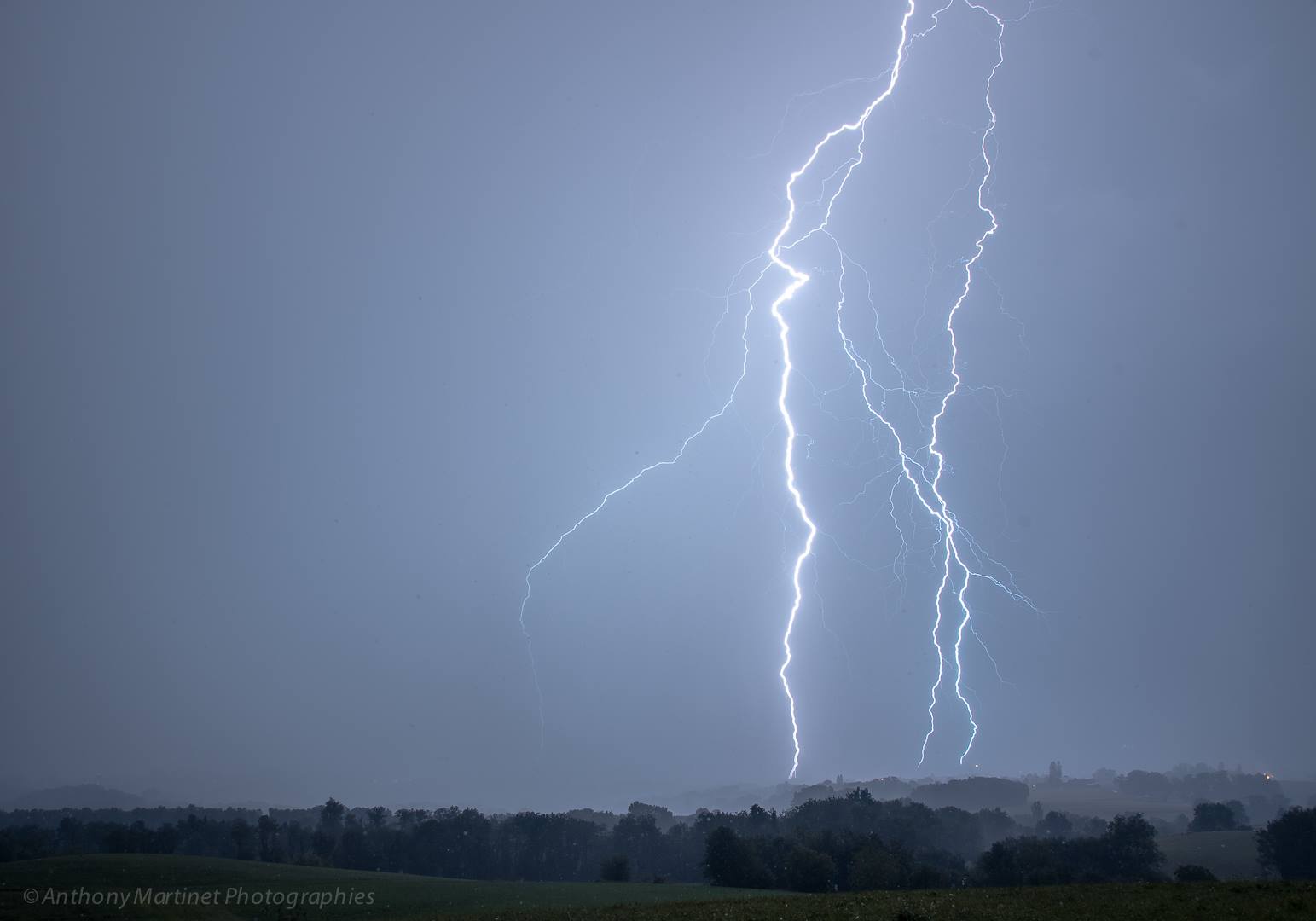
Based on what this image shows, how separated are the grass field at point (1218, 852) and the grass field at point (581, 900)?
37.8 meters

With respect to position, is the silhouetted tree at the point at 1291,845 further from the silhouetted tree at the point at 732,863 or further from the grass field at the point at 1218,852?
the silhouetted tree at the point at 732,863

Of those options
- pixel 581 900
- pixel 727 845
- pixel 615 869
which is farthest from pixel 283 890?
pixel 615 869

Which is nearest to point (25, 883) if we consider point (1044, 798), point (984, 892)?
point (984, 892)

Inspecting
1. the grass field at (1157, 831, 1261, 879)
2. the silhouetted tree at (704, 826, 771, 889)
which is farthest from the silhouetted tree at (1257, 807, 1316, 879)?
the silhouetted tree at (704, 826, 771, 889)

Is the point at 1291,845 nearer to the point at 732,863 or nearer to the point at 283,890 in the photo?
the point at 732,863

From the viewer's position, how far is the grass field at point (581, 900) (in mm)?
13336

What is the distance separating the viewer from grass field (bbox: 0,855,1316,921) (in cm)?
1334

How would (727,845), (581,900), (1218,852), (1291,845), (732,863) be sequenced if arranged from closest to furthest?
(581,900) → (1291,845) → (732,863) → (727,845) → (1218,852)

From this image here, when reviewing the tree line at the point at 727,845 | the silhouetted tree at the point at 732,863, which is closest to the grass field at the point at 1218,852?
the tree line at the point at 727,845

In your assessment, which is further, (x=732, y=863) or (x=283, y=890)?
(x=732, y=863)

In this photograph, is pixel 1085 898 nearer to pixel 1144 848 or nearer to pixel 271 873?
pixel 271 873

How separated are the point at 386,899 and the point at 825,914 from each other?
19.6 m

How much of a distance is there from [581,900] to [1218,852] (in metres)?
50.4

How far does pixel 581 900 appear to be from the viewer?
84.4 feet
